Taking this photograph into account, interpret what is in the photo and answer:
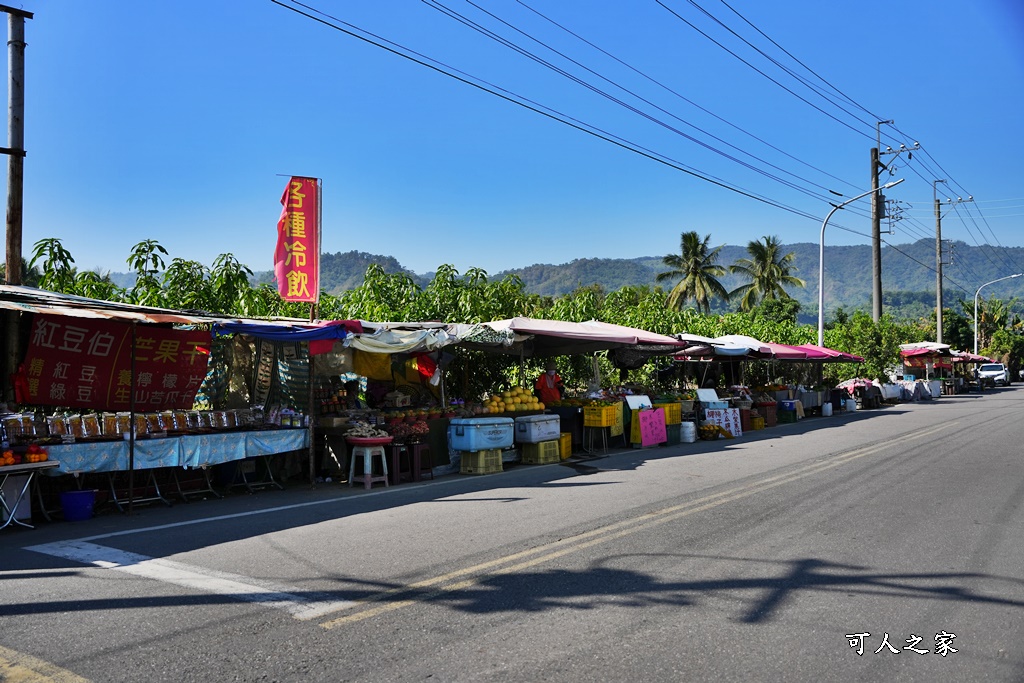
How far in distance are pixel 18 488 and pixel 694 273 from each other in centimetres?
6345

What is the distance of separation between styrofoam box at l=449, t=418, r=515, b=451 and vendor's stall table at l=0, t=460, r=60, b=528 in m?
6.67

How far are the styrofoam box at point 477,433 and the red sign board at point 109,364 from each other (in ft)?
14.6

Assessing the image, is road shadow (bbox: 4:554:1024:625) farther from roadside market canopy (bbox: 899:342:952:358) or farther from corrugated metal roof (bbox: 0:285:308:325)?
roadside market canopy (bbox: 899:342:952:358)

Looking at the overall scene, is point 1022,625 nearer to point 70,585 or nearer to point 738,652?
point 738,652

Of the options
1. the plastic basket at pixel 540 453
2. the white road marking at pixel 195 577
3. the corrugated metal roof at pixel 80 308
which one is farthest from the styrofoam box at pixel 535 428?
the white road marking at pixel 195 577

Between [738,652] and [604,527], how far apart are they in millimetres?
3643

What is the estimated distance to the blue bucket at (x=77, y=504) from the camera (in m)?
9.04

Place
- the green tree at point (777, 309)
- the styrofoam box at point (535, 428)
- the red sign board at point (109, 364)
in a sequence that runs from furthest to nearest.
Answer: the green tree at point (777, 309) < the styrofoam box at point (535, 428) < the red sign board at point (109, 364)

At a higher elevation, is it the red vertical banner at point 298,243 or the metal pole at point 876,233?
the metal pole at point 876,233

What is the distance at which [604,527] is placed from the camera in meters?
8.19

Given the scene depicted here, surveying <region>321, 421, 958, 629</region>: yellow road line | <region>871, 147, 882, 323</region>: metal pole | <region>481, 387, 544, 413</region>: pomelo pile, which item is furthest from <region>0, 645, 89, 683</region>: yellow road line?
<region>871, 147, 882, 323</region>: metal pole

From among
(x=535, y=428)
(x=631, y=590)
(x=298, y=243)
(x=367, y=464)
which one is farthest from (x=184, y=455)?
(x=631, y=590)

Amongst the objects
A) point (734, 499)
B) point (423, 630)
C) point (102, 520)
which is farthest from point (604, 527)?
point (102, 520)

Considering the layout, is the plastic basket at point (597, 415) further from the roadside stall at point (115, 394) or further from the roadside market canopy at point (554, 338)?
the roadside stall at point (115, 394)
